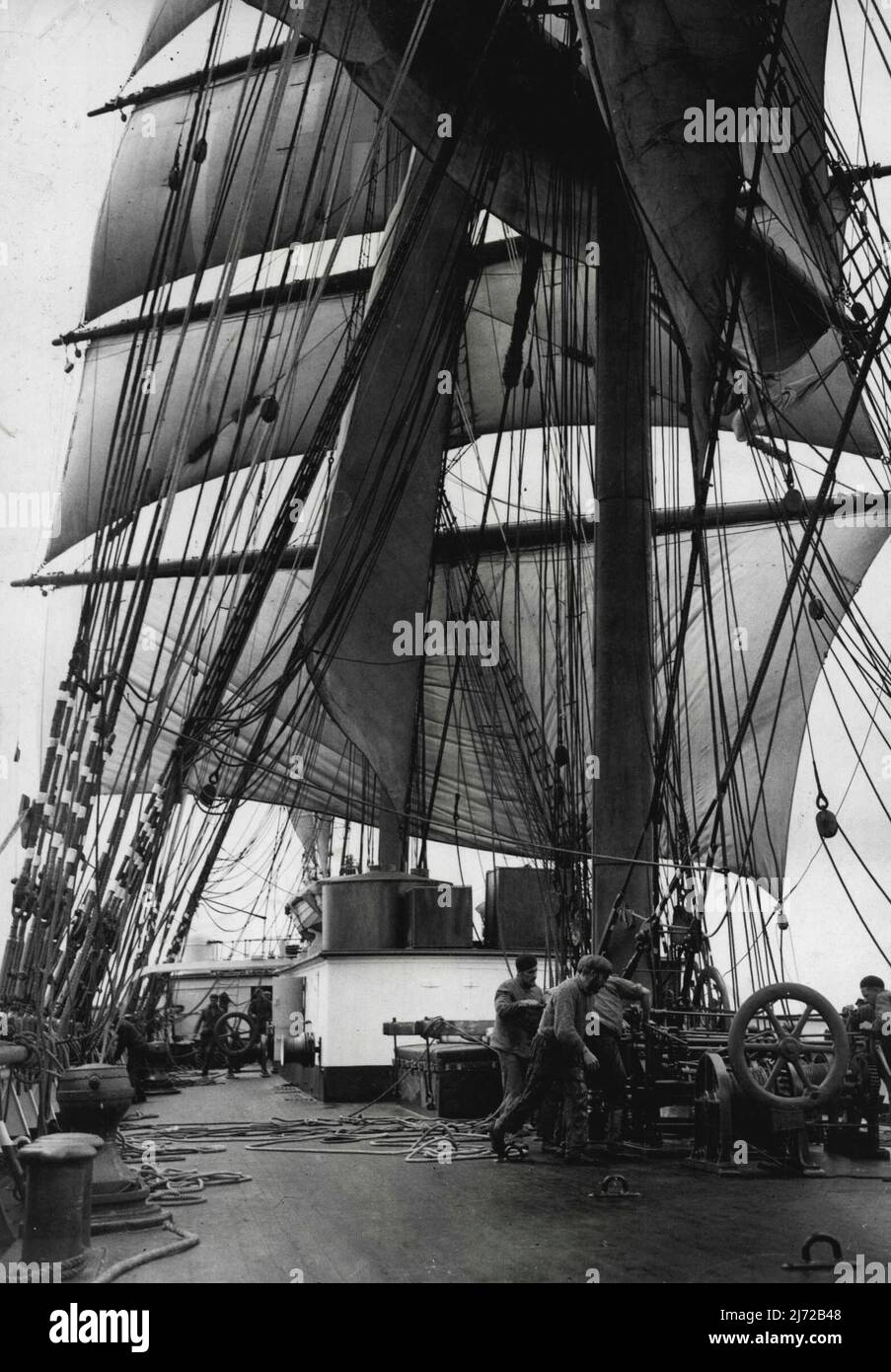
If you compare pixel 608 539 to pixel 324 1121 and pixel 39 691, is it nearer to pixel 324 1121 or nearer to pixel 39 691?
pixel 324 1121

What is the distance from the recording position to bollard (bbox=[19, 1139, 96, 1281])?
4.25 meters

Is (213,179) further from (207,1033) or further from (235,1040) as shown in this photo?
(235,1040)

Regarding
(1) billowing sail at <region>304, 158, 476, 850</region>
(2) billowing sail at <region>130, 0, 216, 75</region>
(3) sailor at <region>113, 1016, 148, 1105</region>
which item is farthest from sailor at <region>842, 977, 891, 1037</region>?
(2) billowing sail at <region>130, 0, 216, 75</region>

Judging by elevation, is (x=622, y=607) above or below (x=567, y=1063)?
above

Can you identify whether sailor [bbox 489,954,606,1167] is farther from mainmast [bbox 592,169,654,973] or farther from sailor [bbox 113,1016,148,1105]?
sailor [bbox 113,1016,148,1105]

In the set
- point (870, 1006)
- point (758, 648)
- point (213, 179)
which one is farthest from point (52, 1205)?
point (758, 648)

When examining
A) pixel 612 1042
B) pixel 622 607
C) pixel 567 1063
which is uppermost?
pixel 622 607

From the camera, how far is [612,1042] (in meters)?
7.62

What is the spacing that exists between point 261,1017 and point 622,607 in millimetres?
10406

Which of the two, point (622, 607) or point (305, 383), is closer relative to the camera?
point (622, 607)

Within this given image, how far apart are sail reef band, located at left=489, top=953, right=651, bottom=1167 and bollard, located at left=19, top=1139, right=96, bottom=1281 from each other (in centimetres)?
339

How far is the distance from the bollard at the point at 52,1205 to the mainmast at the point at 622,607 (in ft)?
16.0
